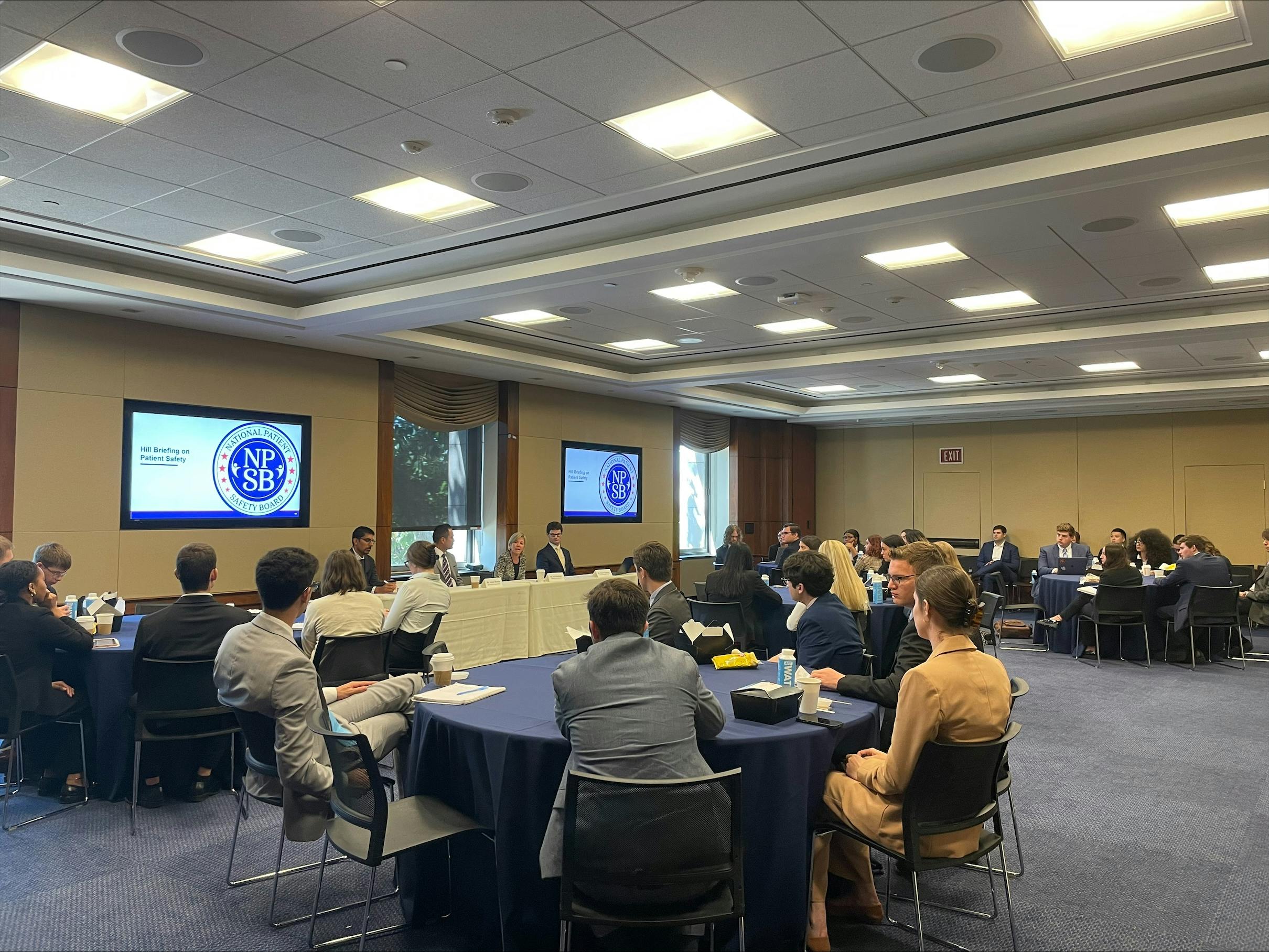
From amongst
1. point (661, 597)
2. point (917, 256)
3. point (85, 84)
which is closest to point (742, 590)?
point (661, 597)

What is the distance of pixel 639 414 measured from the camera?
13672 millimetres

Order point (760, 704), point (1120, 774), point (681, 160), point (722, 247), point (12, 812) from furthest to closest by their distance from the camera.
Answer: point (722, 247)
point (1120, 774)
point (681, 160)
point (12, 812)
point (760, 704)

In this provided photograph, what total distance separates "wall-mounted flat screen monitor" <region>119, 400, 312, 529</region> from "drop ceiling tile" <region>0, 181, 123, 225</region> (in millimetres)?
2509

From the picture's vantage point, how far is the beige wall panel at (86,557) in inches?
282

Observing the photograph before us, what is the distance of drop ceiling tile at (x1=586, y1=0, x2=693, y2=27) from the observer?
3.24 m

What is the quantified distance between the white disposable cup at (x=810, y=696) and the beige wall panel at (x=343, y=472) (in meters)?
7.24

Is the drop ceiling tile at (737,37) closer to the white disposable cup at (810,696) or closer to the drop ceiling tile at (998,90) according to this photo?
the drop ceiling tile at (998,90)

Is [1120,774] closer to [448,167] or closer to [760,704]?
[760,704]

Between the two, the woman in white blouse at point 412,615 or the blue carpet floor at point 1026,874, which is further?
the woman in white blouse at point 412,615

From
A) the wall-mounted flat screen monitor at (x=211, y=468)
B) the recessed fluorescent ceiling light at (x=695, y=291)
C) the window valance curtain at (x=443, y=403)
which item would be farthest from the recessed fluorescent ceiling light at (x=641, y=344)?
the wall-mounted flat screen monitor at (x=211, y=468)

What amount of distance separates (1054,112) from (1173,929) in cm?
354

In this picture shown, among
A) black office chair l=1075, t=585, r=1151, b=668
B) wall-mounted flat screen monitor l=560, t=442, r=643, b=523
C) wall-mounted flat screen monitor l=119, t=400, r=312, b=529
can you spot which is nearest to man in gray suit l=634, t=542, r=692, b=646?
wall-mounted flat screen monitor l=119, t=400, r=312, b=529

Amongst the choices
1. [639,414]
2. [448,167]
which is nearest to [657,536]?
[639,414]

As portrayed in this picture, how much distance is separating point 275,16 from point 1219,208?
5347 mm
